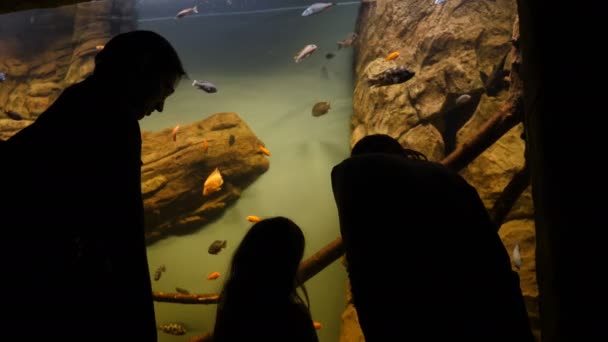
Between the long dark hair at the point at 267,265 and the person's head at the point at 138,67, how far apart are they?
33.2 inches

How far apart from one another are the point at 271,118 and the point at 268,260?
27.1ft

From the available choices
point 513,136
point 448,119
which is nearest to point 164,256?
point 448,119

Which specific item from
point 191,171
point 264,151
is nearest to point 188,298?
point 191,171

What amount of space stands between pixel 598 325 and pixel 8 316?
1895 mm

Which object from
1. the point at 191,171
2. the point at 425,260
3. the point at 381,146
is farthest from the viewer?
the point at 191,171

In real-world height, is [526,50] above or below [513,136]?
above

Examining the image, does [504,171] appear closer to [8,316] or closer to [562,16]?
[562,16]

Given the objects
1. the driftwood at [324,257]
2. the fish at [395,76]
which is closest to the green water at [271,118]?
the driftwood at [324,257]

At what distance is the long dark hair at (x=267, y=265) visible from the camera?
179 centimetres

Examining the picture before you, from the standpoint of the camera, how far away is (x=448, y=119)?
23.2 feet

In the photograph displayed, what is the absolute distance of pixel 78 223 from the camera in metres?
1.39

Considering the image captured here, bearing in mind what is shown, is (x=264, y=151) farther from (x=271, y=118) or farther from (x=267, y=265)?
(x=267, y=265)

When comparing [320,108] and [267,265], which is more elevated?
[267,265]

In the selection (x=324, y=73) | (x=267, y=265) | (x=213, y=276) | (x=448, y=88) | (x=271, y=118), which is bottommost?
(x=213, y=276)
